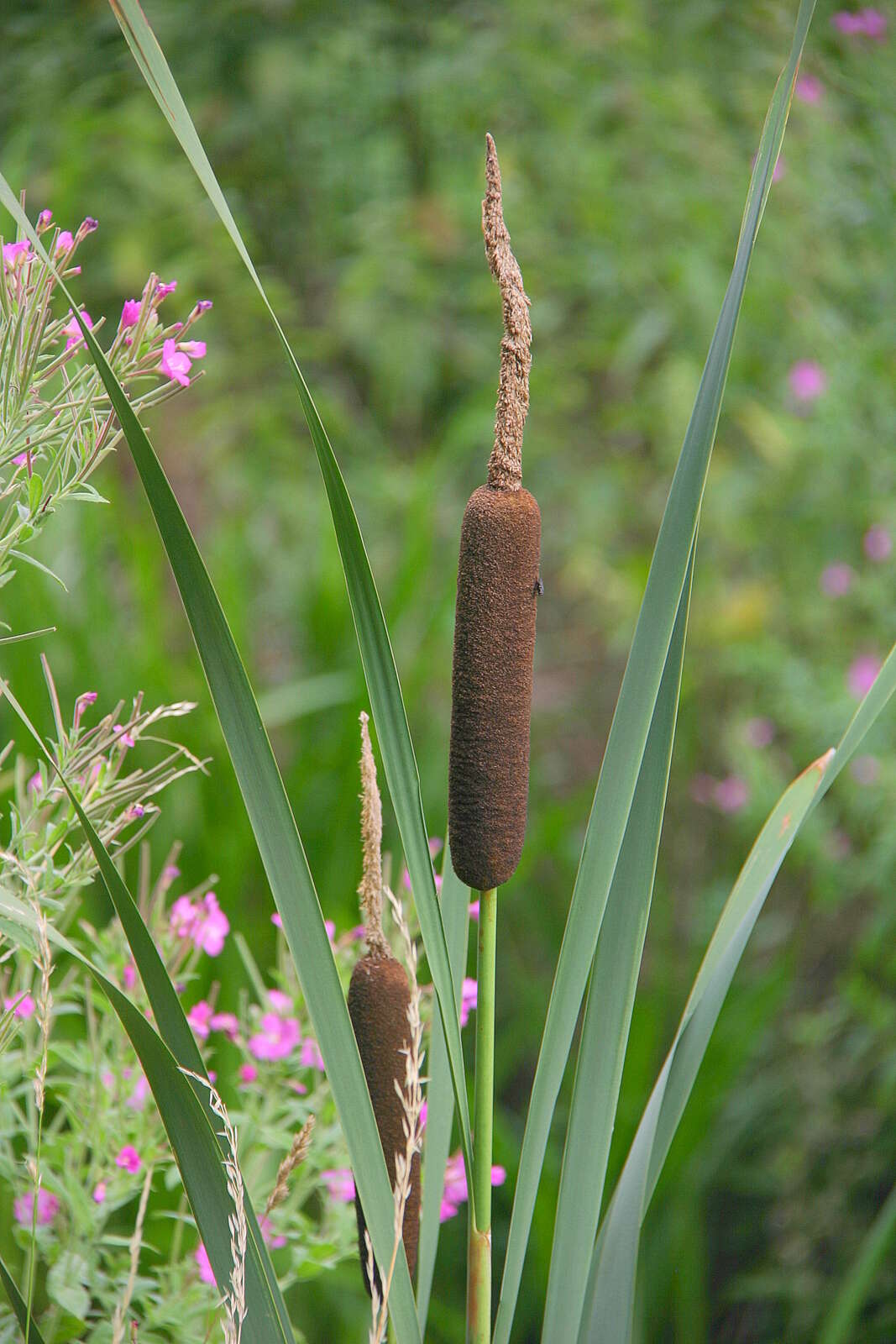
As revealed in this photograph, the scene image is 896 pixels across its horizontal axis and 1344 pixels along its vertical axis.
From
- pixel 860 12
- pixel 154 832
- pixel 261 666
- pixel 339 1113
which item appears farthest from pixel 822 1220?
pixel 860 12

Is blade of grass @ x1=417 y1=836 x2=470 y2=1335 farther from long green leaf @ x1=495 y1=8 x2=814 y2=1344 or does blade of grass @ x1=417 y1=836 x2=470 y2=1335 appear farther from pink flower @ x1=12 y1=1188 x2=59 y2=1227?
pink flower @ x1=12 y1=1188 x2=59 y2=1227

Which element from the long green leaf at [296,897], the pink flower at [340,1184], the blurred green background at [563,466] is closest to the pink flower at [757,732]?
the blurred green background at [563,466]

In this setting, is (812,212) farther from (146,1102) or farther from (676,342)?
(146,1102)

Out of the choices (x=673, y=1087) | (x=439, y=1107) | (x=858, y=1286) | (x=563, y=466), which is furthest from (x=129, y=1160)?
(x=563, y=466)

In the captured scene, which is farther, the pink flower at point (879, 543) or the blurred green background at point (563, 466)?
the pink flower at point (879, 543)

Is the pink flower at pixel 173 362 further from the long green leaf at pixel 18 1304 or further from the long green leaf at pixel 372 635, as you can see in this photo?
the long green leaf at pixel 18 1304

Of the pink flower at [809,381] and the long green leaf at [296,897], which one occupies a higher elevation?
the long green leaf at [296,897]

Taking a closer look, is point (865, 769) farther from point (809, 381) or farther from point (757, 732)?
point (809, 381)
